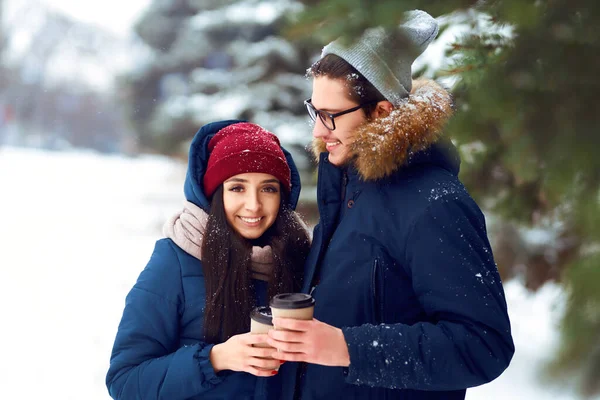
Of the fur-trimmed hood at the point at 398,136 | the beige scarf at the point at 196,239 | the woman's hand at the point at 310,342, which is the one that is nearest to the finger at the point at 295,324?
the woman's hand at the point at 310,342

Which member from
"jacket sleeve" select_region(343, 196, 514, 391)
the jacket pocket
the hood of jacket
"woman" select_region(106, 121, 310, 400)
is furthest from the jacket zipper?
the hood of jacket

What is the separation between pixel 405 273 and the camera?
1.69 meters

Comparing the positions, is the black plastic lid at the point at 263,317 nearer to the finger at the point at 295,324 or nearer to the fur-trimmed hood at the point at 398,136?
the finger at the point at 295,324

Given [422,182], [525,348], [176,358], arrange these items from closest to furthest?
[422,182] → [176,358] → [525,348]

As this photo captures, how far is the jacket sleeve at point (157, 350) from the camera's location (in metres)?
1.87

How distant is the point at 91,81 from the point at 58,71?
3.43ft

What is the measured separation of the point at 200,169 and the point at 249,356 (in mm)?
830

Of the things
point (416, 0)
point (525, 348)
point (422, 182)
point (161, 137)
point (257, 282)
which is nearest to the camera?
point (416, 0)

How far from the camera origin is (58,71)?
18562 mm

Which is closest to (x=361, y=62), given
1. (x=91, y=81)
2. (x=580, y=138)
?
(x=580, y=138)

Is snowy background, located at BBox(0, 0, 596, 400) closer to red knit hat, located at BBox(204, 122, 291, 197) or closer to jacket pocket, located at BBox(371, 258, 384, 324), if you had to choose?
jacket pocket, located at BBox(371, 258, 384, 324)

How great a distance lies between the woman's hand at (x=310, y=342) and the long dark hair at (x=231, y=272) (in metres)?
0.49

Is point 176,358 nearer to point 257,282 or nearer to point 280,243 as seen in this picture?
point 257,282

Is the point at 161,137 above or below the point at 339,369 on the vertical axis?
above
